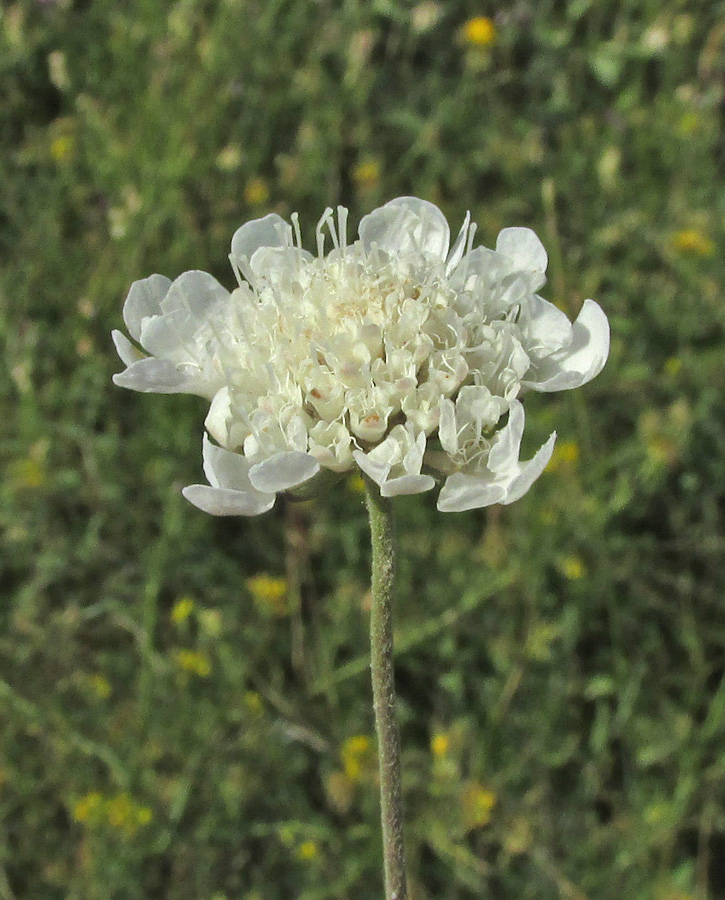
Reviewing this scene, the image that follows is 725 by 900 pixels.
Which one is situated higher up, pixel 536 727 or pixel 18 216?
pixel 18 216

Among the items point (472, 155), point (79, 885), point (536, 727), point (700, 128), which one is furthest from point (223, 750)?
point (700, 128)

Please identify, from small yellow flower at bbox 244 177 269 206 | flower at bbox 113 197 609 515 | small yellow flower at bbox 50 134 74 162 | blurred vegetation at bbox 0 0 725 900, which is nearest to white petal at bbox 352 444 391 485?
flower at bbox 113 197 609 515

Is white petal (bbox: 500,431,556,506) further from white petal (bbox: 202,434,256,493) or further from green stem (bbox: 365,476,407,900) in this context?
white petal (bbox: 202,434,256,493)

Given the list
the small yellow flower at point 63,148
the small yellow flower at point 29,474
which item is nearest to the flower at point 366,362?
the small yellow flower at point 29,474

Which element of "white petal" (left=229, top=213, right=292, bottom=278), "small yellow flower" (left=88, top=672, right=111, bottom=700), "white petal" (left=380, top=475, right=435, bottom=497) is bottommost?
"small yellow flower" (left=88, top=672, right=111, bottom=700)

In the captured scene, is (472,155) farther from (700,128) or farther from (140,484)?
(140,484)
